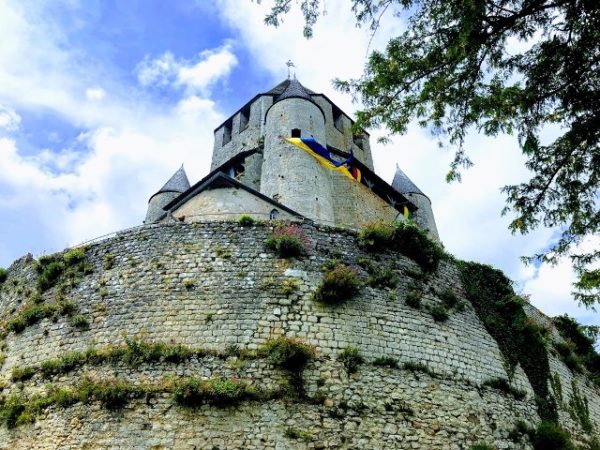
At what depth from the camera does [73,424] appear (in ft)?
31.6

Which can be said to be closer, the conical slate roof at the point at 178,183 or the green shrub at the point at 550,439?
the green shrub at the point at 550,439

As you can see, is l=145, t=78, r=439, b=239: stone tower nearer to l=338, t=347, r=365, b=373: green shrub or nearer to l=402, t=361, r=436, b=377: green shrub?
l=338, t=347, r=365, b=373: green shrub

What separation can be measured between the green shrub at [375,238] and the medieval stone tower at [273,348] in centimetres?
5

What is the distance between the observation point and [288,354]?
10039 mm

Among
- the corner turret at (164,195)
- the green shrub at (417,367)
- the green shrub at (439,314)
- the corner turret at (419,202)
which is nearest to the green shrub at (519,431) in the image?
the green shrub at (417,367)

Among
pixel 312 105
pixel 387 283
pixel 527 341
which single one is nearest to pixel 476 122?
pixel 387 283

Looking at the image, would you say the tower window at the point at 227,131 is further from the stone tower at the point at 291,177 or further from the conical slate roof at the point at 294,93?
the conical slate roof at the point at 294,93

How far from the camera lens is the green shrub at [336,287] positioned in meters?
11.2

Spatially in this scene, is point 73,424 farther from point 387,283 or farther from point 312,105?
point 312,105

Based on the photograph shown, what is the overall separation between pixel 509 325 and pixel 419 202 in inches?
604

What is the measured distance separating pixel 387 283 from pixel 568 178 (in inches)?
191

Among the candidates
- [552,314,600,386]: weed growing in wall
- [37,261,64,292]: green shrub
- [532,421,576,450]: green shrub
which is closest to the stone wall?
[532,421,576,450]: green shrub

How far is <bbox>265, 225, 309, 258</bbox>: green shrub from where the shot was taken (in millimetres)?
12016

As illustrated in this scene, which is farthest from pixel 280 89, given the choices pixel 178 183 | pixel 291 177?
pixel 291 177
